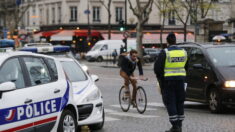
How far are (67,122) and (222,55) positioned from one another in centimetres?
697

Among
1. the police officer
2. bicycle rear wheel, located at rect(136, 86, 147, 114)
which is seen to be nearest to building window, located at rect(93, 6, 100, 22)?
bicycle rear wheel, located at rect(136, 86, 147, 114)

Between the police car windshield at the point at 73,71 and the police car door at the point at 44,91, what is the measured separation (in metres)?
2.18

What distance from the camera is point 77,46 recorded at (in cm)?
8581

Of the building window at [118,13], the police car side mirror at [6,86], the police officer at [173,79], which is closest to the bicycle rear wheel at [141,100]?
the police officer at [173,79]

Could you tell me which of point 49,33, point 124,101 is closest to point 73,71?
point 124,101

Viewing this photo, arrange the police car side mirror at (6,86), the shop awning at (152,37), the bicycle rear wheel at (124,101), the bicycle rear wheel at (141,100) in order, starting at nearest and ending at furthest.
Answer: the police car side mirror at (6,86) → the bicycle rear wheel at (141,100) → the bicycle rear wheel at (124,101) → the shop awning at (152,37)

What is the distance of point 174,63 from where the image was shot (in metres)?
12.2

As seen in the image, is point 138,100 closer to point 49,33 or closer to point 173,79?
point 173,79

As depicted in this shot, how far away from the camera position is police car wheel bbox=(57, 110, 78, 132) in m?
10.5

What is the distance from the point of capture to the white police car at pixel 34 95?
8789 millimetres

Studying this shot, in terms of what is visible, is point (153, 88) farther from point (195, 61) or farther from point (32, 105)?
point (32, 105)

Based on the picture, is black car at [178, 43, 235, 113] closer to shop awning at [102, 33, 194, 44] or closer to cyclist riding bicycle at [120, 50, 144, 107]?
cyclist riding bicycle at [120, 50, 144, 107]

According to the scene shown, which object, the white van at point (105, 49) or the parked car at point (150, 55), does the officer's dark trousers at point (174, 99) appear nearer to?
the parked car at point (150, 55)

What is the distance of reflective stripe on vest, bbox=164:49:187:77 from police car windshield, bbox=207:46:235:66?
4.20 m
